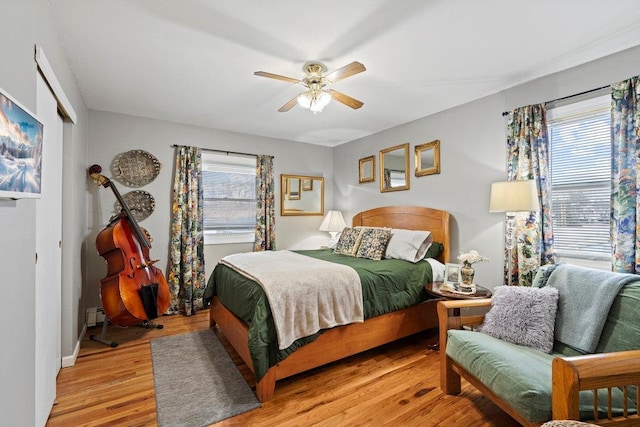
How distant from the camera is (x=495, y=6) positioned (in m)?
1.70

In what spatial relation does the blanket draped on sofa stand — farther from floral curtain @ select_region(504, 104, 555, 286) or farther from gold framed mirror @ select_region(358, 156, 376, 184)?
gold framed mirror @ select_region(358, 156, 376, 184)

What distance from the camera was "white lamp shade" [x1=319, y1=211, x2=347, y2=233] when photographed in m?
4.70

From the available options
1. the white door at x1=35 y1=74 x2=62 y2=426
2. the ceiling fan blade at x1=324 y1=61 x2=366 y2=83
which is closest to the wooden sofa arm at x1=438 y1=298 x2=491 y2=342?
the ceiling fan blade at x1=324 y1=61 x2=366 y2=83

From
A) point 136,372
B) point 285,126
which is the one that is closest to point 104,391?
point 136,372

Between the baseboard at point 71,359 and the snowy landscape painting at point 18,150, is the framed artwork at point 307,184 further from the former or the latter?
the snowy landscape painting at point 18,150

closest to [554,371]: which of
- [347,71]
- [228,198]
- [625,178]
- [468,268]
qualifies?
[468,268]

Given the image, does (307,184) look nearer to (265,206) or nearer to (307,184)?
(307,184)

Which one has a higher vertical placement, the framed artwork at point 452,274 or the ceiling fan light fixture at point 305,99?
the ceiling fan light fixture at point 305,99

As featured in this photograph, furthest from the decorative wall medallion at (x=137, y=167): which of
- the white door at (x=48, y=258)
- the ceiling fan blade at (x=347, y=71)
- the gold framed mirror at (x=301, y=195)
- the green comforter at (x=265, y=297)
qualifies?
the ceiling fan blade at (x=347, y=71)

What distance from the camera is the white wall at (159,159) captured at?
3330mm

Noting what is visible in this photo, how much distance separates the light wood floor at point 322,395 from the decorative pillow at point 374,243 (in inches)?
40.2

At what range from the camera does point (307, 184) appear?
16.2ft

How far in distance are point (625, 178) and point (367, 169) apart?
2.92m

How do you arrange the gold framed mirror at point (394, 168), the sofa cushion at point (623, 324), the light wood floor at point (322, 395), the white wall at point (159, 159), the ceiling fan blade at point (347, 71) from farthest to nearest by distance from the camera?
1. the gold framed mirror at point (394, 168)
2. the white wall at point (159, 159)
3. the ceiling fan blade at point (347, 71)
4. the light wood floor at point (322, 395)
5. the sofa cushion at point (623, 324)
